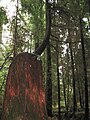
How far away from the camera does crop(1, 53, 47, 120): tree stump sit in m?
7.81

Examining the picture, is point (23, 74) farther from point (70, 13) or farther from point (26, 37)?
point (26, 37)

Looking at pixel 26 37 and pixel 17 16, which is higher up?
pixel 17 16

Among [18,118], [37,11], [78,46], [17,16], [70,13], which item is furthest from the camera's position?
[78,46]

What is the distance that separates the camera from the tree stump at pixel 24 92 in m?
7.81

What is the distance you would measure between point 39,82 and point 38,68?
509 millimetres

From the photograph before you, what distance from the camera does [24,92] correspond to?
308 inches

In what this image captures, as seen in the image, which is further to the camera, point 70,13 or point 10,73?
point 70,13

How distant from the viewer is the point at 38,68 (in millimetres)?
8258

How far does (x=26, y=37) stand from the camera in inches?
911

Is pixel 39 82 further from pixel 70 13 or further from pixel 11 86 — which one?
pixel 70 13

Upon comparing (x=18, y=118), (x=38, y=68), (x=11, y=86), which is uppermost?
(x=38, y=68)

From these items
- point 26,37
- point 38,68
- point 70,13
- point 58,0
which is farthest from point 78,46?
point 38,68

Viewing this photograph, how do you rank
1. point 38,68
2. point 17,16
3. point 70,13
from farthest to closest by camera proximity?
point 17,16 < point 70,13 < point 38,68

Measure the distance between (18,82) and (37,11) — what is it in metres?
9.34
